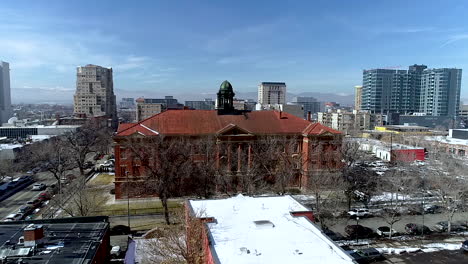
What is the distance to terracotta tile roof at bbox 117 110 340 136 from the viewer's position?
5000cm

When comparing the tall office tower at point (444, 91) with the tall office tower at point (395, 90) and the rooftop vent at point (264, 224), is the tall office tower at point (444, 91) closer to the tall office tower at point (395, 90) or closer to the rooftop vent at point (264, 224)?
the tall office tower at point (395, 90)

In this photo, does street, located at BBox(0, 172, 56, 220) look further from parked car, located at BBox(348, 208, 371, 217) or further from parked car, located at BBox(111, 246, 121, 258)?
parked car, located at BBox(348, 208, 371, 217)

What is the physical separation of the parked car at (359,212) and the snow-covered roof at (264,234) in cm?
1873

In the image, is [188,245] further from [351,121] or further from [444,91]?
[444,91]

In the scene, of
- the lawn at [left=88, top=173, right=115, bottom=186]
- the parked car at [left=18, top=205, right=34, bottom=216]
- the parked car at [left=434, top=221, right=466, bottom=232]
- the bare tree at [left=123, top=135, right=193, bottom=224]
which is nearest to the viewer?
the parked car at [left=434, top=221, right=466, bottom=232]

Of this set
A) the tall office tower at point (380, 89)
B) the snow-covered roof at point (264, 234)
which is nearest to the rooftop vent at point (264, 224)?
the snow-covered roof at point (264, 234)

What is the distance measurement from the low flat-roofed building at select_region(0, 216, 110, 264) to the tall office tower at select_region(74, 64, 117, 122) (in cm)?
14507

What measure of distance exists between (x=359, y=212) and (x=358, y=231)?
6664mm

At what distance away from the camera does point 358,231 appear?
36312 mm

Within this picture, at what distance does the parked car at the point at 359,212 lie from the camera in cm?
4191

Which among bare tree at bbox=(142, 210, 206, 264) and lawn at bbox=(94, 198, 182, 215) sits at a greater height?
bare tree at bbox=(142, 210, 206, 264)

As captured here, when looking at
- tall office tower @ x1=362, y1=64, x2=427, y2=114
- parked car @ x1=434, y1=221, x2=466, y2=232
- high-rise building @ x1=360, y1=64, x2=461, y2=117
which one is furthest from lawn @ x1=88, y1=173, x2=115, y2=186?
tall office tower @ x1=362, y1=64, x2=427, y2=114

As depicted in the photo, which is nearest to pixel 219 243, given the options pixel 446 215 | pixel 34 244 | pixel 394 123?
pixel 34 244

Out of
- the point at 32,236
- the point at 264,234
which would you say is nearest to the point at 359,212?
the point at 264,234
